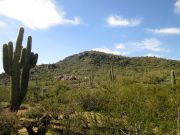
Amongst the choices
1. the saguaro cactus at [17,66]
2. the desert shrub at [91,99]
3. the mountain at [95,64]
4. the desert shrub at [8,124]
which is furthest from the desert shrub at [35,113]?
the mountain at [95,64]

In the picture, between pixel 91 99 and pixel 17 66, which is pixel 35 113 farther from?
pixel 91 99

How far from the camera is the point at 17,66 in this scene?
26.0 meters

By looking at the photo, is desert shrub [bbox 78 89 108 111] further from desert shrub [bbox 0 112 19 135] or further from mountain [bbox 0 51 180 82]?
mountain [bbox 0 51 180 82]

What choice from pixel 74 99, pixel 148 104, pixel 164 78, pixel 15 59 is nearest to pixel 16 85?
pixel 15 59

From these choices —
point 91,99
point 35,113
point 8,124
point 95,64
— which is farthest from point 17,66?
point 95,64

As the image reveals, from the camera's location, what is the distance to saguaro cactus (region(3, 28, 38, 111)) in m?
25.9

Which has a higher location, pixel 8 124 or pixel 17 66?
pixel 17 66

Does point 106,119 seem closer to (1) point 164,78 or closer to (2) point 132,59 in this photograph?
(1) point 164,78

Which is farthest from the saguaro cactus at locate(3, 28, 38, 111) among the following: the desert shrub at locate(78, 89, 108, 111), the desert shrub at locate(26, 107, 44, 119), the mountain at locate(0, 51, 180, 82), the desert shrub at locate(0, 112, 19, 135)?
the mountain at locate(0, 51, 180, 82)

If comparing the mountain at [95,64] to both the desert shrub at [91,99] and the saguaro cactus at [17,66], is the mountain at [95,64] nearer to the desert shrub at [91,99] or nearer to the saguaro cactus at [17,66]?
the desert shrub at [91,99]

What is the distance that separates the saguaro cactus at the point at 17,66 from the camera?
2589cm

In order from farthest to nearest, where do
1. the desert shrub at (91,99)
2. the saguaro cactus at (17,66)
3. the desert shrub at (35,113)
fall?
the desert shrub at (91,99), the saguaro cactus at (17,66), the desert shrub at (35,113)

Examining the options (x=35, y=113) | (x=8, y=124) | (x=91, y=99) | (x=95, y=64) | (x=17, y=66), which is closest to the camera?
(x=8, y=124)

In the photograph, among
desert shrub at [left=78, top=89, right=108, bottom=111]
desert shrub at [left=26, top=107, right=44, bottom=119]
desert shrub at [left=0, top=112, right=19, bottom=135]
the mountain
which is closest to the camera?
desert shrub at [left=0, top=112, right=19, bottom=135]
